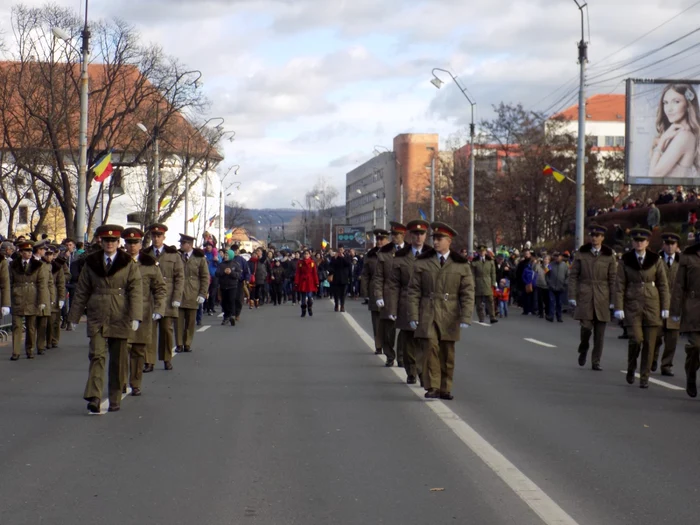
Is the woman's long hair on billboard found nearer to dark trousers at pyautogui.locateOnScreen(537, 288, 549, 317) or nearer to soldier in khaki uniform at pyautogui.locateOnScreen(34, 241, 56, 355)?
dark trousers at pyautogui.locateOnScreen(537, 288, 549, 317)

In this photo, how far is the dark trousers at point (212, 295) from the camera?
2937cm

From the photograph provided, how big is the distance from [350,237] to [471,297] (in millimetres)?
81784

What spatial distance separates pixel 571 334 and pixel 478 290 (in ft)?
15.7

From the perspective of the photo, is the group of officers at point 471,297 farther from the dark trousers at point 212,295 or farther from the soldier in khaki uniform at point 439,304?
the dark trousers at point 212,295

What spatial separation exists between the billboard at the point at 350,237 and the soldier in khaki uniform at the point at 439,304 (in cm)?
8017

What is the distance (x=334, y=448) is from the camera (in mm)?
8445

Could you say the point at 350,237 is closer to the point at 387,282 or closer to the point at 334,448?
the point at 387,282

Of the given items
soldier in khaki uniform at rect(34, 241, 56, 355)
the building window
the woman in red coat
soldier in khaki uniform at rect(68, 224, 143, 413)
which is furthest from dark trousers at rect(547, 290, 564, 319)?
the building window

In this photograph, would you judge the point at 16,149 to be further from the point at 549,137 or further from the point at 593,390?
the point at 593,390

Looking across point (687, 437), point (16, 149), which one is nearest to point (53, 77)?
point (16, 149)

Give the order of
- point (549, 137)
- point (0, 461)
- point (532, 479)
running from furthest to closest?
point (549, 137) → point (0, 461) → point (532, 479)

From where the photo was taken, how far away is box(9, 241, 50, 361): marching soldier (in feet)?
55.1

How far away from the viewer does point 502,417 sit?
10.1m

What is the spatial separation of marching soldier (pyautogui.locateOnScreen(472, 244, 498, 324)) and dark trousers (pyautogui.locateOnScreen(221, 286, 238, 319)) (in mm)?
6541
